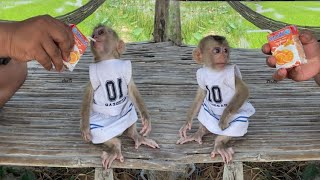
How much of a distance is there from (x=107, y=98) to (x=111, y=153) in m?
0.26

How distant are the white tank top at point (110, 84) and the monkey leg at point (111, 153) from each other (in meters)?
0.14

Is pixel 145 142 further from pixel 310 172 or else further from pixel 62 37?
pixel 310 172

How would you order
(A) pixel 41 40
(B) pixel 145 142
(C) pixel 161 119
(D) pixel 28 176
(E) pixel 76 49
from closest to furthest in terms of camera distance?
(A) pixel 41 40 → (E) pixel 76 49 → (B) pixel 145 142 → (C) pixel 161 119 → (D) pixel 28 176

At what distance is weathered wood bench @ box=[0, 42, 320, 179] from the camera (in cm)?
253

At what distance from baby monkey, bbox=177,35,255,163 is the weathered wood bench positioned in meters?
0.09

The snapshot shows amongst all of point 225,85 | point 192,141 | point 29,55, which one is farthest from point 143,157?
point 29,55

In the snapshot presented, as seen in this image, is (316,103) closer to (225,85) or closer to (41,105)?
(225,85)

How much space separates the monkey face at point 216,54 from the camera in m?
2.48

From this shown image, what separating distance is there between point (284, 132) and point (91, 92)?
102 cm

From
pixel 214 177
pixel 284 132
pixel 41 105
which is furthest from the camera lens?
pixel 214 177

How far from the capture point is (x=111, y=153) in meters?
2.51

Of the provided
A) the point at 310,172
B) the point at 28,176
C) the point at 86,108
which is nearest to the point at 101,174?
the point at 86,108

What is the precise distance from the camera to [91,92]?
2545 mm

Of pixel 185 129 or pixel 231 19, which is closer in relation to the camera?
pixel 185 129
